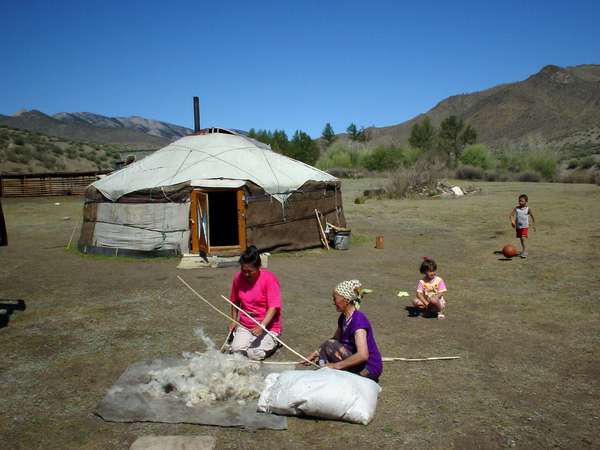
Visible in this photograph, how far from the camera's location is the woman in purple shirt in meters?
3.66

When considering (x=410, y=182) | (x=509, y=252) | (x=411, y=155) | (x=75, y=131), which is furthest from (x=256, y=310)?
(x=75, y=131)

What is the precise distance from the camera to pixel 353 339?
12.4 ft

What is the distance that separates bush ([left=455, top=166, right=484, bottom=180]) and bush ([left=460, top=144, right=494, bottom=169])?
5.77ft

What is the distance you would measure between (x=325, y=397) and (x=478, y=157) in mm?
39303

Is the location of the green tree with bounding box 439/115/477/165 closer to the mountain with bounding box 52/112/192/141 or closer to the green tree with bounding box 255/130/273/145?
the green tree with bounding box 255/130/273/145

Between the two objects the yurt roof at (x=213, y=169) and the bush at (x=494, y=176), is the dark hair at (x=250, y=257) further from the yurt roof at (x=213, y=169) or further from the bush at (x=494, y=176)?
the bush at (x=494, y=176)

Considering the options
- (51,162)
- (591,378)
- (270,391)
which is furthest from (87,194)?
(51,162)

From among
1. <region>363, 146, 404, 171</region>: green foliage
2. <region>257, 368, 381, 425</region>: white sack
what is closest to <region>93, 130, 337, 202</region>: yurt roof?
<region>257, 368, 381, 425</region>: white sack

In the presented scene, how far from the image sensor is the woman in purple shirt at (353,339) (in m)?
3.66

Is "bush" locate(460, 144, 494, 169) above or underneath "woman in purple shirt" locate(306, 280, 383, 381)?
above

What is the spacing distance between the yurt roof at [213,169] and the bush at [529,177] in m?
26.5

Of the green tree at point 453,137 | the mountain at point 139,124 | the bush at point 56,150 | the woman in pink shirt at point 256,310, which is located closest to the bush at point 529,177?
the green tree at point 453,137

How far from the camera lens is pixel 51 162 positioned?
1414 inches

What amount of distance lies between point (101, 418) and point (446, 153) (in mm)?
47016
